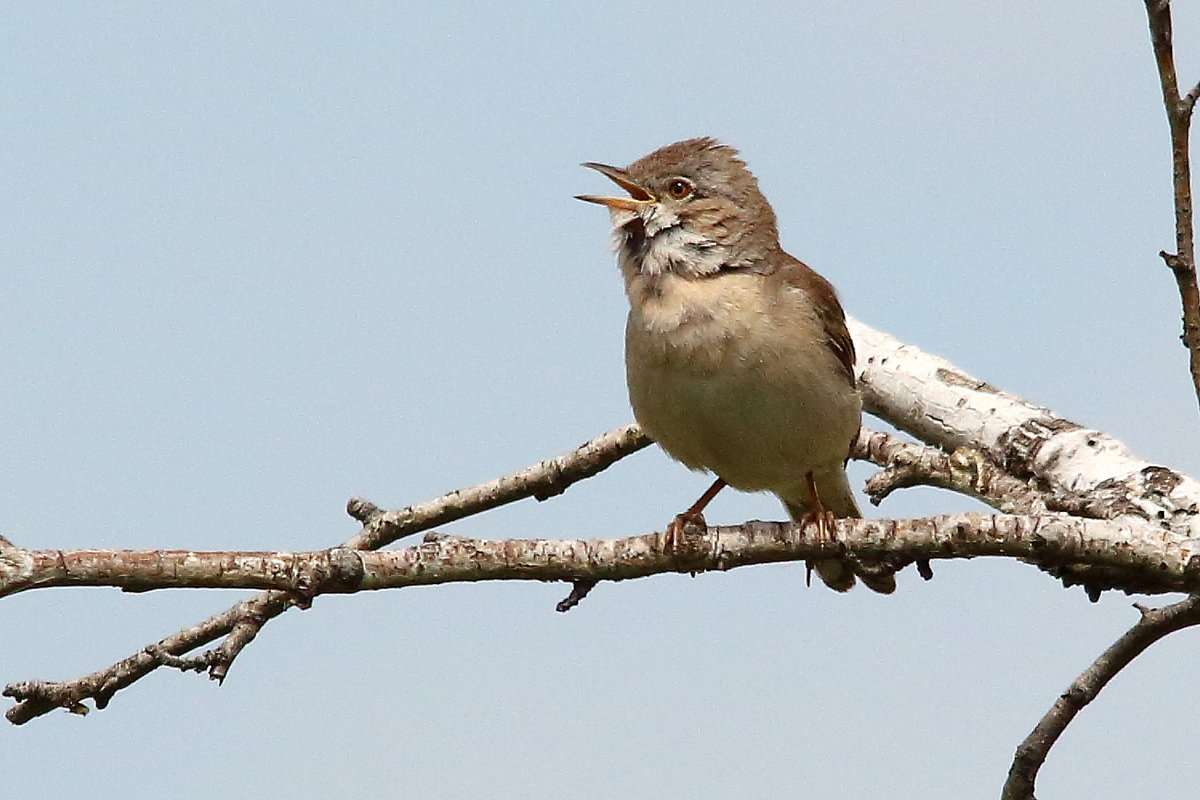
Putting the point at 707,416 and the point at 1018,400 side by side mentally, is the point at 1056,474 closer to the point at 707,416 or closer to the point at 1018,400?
the point at 1018,400

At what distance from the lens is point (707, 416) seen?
5.53 metres

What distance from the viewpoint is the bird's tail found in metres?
6.35

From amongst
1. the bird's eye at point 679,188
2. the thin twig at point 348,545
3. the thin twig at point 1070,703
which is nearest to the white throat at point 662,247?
the bird's eye at point 679,188

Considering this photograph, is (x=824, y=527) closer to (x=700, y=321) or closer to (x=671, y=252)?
(x=700, y=321)

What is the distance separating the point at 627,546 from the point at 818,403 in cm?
145

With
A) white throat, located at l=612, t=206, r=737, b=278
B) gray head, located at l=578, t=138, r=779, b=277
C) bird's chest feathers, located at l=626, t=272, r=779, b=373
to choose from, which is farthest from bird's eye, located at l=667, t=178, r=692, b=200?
bird's chest feathers, located at l=626, t=272, r=779, b=373

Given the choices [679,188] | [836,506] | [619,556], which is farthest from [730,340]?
[836,506]

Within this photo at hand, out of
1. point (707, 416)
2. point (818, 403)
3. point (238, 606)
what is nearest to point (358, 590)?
point (238, 606)

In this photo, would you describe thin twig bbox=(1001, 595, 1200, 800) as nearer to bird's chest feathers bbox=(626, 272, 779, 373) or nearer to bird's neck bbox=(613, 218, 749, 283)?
bird's chest feathers bbox=(626, 272, 779, 373)

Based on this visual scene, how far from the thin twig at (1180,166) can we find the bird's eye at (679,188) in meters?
2.64

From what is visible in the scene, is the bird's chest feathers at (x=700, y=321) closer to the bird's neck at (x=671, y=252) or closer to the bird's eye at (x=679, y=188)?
the bird's neck at (x=671, y=252)

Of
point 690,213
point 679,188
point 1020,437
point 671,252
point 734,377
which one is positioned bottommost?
point 1020,437

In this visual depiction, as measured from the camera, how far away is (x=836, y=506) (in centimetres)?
664

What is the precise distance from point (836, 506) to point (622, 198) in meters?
1.73
